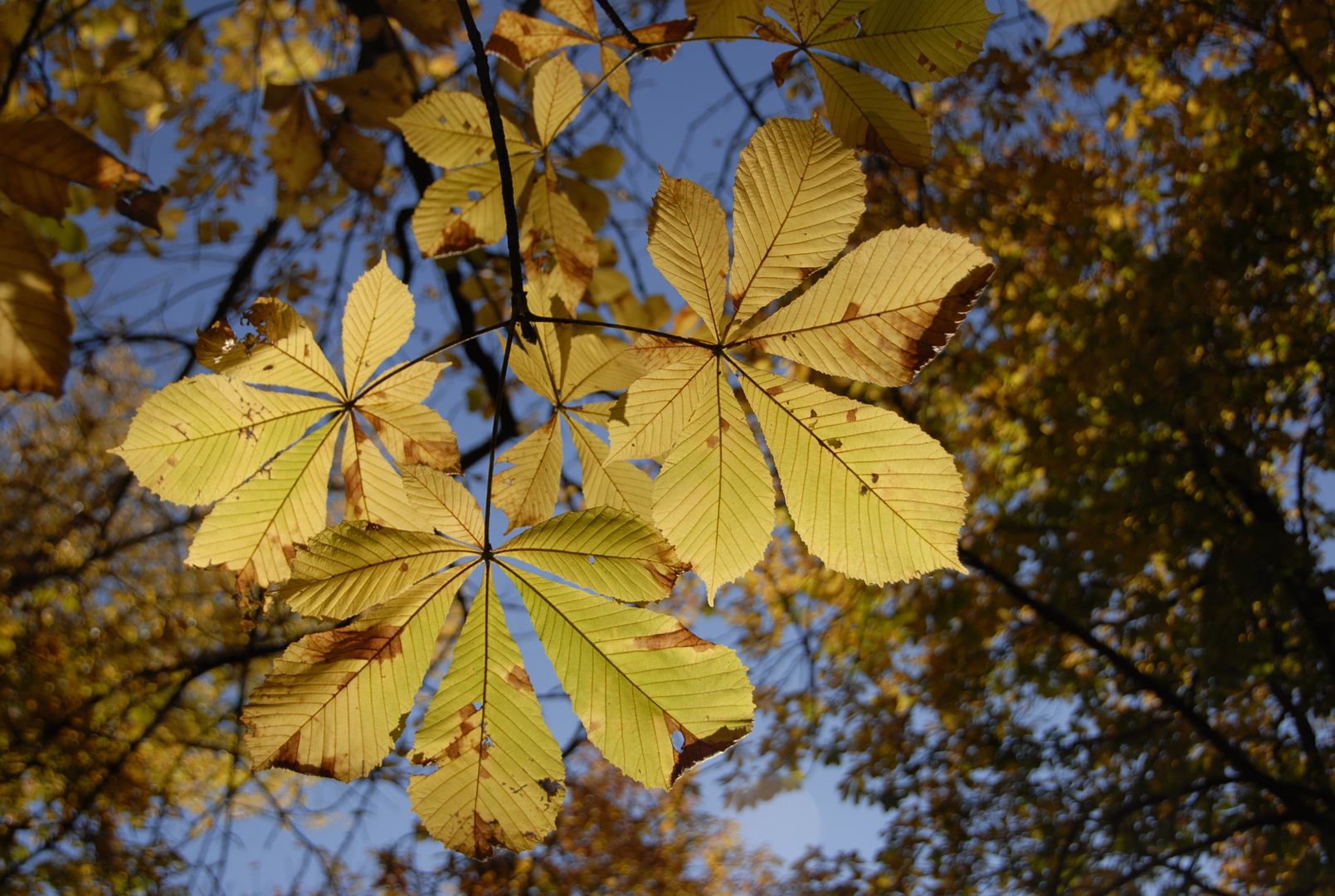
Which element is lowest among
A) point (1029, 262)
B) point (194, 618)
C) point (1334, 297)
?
point (1334, 297)

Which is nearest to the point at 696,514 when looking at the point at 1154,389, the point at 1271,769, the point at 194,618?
the point at 1154,389

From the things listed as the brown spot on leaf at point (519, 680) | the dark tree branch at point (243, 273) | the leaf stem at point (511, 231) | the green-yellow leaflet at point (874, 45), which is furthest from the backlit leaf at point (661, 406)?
the dark tree branch at point (243, 273)

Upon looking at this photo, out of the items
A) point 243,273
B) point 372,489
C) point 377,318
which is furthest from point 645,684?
point 243,273

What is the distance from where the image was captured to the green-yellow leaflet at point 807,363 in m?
0.62

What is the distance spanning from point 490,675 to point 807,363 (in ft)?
1.36

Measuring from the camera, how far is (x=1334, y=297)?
4.34 m

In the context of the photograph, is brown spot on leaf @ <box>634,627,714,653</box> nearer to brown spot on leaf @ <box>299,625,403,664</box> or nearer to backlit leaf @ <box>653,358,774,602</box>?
backlit leaf @ <box>653,358,774,602</box>

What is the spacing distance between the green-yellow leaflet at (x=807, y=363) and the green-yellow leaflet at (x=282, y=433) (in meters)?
0.30

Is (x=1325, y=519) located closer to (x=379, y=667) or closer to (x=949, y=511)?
(x=949, y=511)

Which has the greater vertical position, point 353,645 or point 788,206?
point 788,206

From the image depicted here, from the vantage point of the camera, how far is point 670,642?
647 millimetres

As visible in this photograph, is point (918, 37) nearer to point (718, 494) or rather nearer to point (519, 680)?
point (718, 494)

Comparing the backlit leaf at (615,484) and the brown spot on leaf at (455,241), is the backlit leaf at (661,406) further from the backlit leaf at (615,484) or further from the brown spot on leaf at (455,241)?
the brown spot on leaf at (455,241)

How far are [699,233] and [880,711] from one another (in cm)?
562
